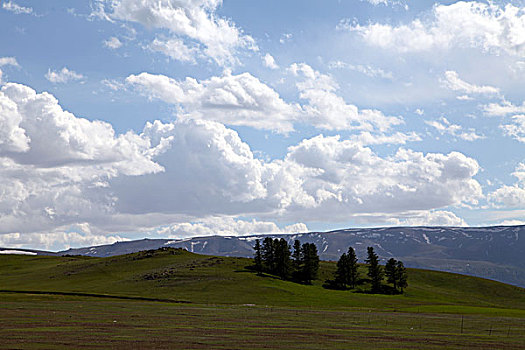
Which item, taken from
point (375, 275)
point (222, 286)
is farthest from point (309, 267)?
point (222, 286)

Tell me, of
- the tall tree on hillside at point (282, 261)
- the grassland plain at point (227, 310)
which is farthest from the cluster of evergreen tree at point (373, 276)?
the tall tree on hillside at point (282, 261)

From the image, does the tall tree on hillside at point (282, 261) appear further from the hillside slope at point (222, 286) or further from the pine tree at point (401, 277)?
the pine tree at point (401, 277)

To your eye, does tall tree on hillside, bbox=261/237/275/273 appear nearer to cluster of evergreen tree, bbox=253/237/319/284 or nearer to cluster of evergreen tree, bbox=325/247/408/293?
cluster of evergreen tree, bbox=253/237/319/284

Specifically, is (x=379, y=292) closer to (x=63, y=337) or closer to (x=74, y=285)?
(x=74, y=285)

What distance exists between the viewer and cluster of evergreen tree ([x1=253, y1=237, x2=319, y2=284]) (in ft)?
546

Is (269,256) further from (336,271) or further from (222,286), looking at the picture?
(222,286)

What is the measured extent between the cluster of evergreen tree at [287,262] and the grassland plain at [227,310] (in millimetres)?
4956

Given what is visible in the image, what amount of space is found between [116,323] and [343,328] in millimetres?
21773

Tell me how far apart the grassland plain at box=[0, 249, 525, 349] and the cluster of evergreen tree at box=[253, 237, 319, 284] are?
496 cm

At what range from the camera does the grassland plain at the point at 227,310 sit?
1618 inches

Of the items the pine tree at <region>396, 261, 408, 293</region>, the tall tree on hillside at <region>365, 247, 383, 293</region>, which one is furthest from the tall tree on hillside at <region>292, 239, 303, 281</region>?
the pine tree at <region>396, 261, 408, 293</region>

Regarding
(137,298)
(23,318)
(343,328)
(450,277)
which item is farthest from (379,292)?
(23,318)

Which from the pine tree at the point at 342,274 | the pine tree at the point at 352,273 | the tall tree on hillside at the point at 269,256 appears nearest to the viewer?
the pine tree at the point at 342,274

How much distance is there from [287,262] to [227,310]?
290ft
